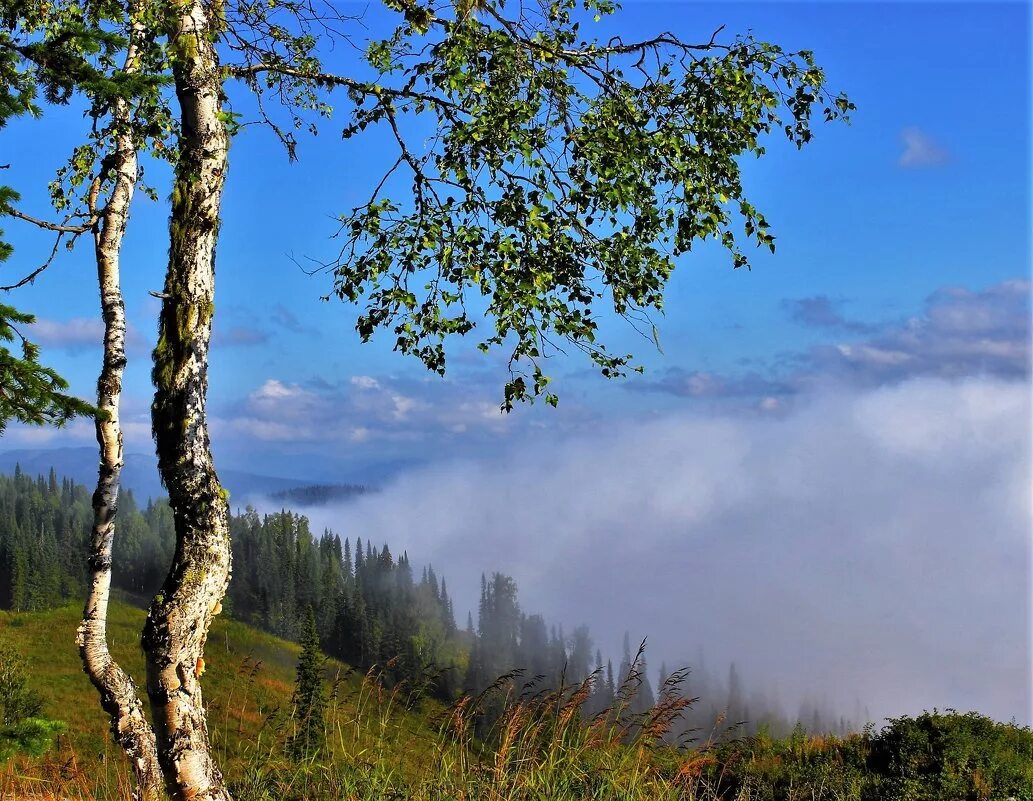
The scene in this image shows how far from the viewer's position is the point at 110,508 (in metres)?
10.4

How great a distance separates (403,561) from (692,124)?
448 feet

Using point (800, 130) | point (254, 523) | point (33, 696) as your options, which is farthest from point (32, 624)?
point (800, 130)

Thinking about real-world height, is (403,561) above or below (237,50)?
below

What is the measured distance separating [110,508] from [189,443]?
3.33 meters

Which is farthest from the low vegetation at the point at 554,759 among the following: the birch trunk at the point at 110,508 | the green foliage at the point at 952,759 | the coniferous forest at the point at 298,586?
the coniferous forest at the point at 298,586

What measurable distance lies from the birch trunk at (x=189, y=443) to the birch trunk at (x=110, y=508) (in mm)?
1341

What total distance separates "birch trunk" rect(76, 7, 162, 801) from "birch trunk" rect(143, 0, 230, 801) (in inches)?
52.8

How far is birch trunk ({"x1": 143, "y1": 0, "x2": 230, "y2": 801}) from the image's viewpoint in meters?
7.53

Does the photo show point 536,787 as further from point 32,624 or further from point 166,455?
point 32,624

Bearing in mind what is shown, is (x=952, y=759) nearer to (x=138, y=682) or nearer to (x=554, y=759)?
(x=554, y=759)

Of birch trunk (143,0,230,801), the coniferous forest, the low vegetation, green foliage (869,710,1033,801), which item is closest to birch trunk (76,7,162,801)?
the low vegetation

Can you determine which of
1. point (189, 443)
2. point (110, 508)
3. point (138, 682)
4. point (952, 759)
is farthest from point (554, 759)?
point (138, 682)

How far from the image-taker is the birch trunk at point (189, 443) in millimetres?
7527

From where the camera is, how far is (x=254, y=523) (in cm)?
11694
